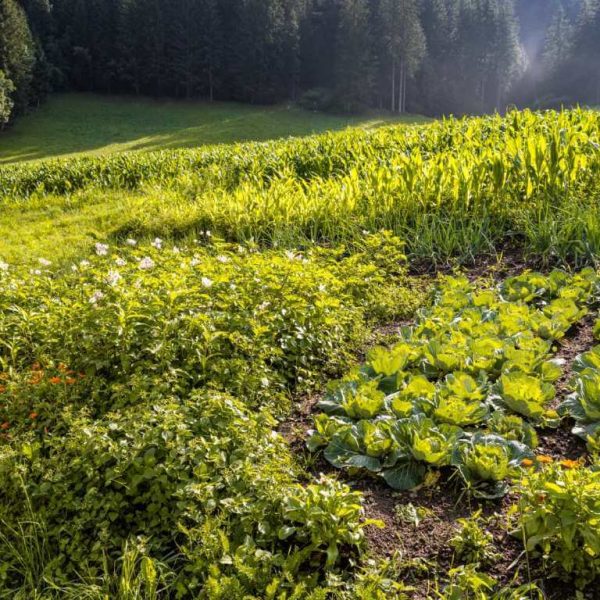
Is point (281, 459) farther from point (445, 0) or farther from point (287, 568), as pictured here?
point (445, 0)

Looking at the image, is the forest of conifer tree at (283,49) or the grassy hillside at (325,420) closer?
the grassy hillside at (325,420)

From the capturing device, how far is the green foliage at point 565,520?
1.65 m

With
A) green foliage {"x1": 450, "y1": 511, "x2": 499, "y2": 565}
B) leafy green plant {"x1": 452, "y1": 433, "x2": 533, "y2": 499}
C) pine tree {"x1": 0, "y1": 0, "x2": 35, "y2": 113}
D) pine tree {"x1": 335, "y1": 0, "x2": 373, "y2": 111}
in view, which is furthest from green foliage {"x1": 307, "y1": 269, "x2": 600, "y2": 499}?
pine tree {"x1": 335, "y1": 0, "x2": 373, "y2": 111}

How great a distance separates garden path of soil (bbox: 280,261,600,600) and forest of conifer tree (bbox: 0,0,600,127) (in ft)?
132

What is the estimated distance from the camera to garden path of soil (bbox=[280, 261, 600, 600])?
1.79 meters

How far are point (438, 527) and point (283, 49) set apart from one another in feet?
155

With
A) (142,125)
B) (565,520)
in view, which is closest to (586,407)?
(565,520)

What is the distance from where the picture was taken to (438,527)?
6.55ft

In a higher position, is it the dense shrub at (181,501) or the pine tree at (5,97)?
the pine tree at (5,97)

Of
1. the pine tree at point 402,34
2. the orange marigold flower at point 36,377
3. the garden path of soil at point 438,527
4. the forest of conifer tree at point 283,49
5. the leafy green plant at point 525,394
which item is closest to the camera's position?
the garden path of soil at point 438,527

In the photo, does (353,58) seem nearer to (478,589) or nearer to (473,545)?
(473,545)

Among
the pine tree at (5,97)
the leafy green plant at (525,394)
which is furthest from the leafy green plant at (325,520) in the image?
the pine tree at (5,97)

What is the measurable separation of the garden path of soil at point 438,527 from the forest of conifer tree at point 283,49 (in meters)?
40.3

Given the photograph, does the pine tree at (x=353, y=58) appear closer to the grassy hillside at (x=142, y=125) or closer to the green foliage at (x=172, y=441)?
the grassy hillside at (x=142, y=125)
